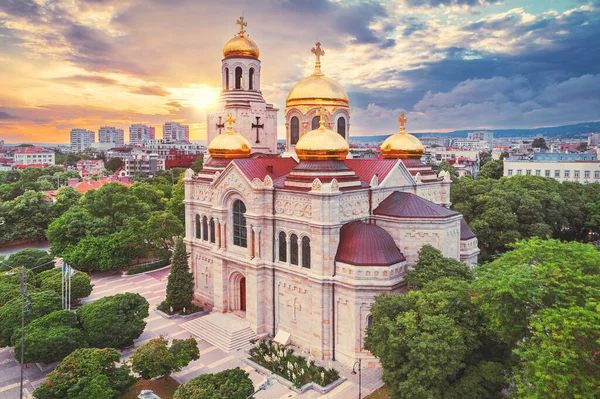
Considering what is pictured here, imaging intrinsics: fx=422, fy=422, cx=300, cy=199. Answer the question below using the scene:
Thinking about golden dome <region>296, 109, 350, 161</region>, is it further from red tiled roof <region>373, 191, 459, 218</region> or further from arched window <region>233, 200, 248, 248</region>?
arched window <region>233, 200, 248, 248</region>

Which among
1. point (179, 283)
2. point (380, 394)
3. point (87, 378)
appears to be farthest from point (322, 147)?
point (87, 378)

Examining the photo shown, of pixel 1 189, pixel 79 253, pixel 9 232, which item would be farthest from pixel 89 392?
pixel 1 189

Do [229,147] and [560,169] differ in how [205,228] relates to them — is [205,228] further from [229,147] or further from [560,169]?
[560,169]

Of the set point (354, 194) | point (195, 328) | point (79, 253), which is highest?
point (354, 194)

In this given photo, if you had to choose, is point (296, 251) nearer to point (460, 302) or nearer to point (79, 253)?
point (460, 302)

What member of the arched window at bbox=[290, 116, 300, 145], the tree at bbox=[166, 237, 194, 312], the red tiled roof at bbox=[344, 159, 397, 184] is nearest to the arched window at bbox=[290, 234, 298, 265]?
the red tiled roof at bbox=[344, 159, 397, 184]

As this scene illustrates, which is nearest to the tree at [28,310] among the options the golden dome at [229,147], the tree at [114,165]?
the golden dome at [229,147]
